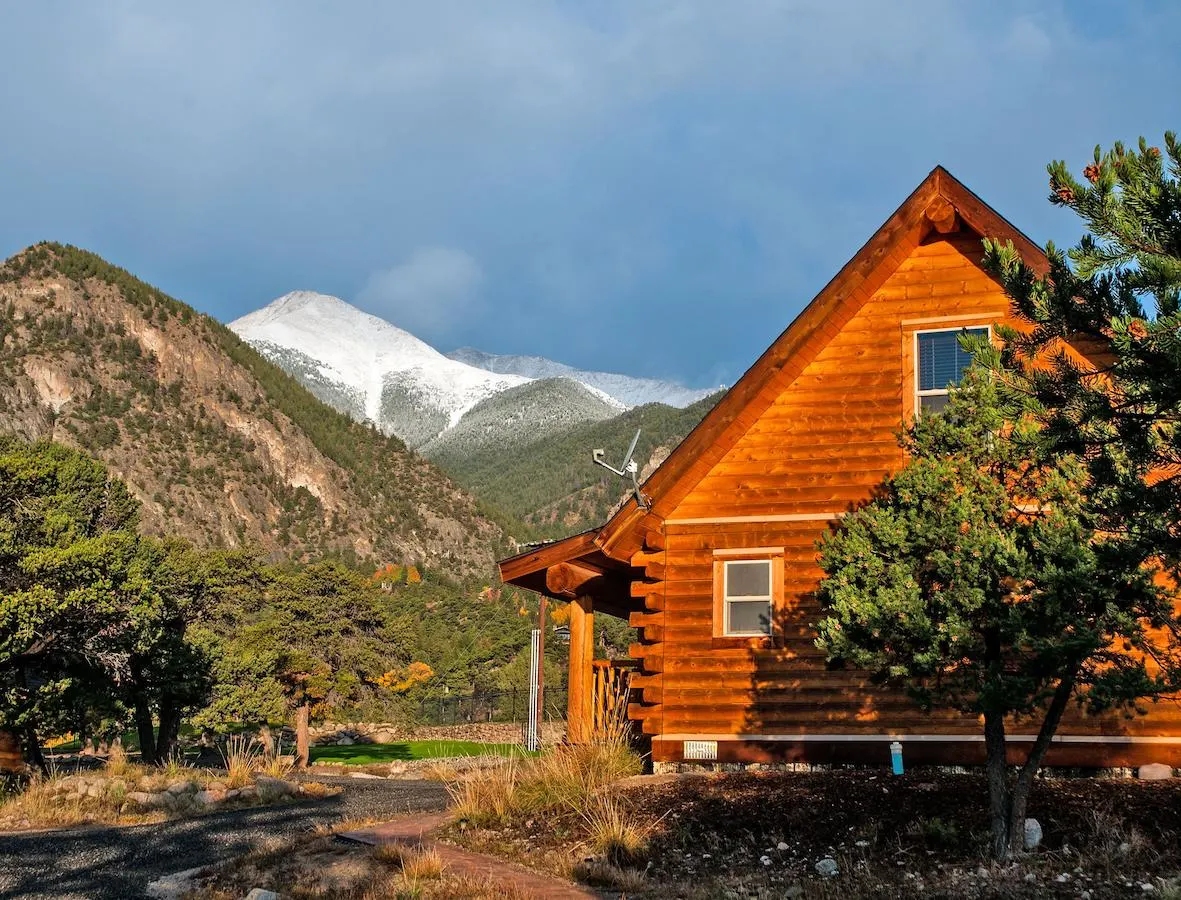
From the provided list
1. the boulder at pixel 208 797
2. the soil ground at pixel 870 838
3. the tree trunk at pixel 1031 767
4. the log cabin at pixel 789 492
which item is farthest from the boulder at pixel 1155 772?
the boulder at pixel 208 797

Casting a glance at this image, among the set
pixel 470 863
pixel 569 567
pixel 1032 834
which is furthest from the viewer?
pixel 569 567

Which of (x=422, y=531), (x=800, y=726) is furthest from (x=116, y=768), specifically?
(x=422, y=531)

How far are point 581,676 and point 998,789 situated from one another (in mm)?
7429

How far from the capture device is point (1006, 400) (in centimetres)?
720

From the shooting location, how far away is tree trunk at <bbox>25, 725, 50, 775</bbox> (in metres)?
20.3

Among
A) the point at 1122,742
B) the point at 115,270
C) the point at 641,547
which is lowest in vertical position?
the point at 1122,742

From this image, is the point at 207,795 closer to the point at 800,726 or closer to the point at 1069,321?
the point at 800,726

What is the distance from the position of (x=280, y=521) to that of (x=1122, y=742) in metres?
95.4

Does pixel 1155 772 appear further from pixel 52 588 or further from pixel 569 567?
pixel 52 588

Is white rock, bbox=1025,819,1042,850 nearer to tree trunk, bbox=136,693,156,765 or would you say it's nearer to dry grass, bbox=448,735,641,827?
dry grass, bbox=448,735,641,827

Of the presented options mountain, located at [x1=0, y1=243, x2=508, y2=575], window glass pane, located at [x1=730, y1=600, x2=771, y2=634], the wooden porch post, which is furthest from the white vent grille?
mountain, located at [x1=0, y1=243, x2=508, y2=575]

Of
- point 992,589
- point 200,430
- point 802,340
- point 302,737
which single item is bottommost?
point 302,737

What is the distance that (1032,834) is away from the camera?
945 cm

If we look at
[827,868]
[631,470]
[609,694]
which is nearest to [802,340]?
[631,470]
